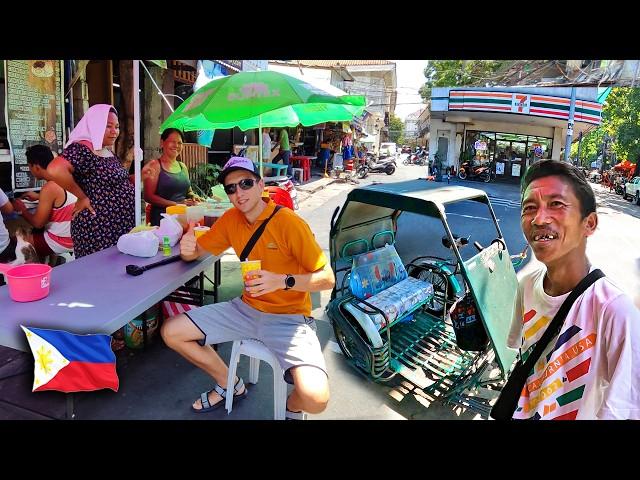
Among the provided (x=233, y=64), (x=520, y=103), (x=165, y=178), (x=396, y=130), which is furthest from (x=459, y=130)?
(x=396, y=130)

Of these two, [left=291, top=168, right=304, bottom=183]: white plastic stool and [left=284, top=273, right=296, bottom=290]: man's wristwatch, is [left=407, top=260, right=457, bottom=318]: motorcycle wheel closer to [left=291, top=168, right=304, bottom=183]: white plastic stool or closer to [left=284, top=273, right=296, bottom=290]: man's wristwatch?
[left=284, top=273, right=296, bottom=290]: man's wristwatch

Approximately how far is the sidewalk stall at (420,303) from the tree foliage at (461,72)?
21843mm

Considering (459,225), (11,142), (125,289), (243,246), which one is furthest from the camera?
(459,225)

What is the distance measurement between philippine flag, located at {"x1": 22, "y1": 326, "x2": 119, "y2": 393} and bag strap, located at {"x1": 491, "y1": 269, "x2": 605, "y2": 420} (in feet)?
5.74

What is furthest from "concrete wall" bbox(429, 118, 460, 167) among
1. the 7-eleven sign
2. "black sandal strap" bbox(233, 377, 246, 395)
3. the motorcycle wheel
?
"black sandal strap" bbox(233, 377, 246, 395)

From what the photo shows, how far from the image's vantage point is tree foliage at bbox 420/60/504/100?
27.4m

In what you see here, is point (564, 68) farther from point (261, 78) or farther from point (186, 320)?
point (186, 320)

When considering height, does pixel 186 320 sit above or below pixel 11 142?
below

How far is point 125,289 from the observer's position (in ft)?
8.41

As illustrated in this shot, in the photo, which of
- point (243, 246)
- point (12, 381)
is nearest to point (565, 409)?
point (243, 246)

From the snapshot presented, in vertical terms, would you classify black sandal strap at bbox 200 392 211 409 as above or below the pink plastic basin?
below

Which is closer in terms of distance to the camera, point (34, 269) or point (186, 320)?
point (34, 269)
